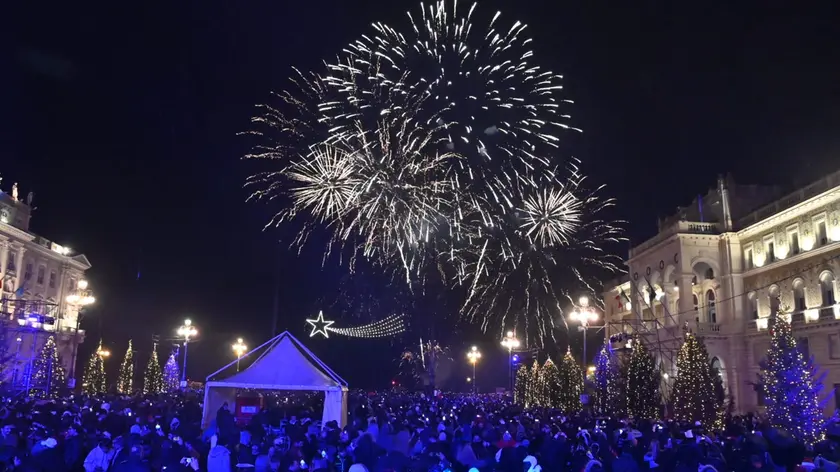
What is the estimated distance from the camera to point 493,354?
80188mm

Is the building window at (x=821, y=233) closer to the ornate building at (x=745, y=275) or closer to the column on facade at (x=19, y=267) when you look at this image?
the ornate building at (x=745, y=275)

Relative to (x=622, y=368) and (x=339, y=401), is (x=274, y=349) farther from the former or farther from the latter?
(x=622, y=368)

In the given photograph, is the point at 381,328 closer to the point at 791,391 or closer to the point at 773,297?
the point at 773,297

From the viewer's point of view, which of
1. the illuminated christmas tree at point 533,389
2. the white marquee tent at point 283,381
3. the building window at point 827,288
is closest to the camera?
the white marquee tent at point 283,381

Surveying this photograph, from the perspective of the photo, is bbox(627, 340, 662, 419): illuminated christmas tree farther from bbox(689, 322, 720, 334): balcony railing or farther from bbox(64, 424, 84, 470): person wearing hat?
bbox(64, 424, 84, 470): person wearing hat

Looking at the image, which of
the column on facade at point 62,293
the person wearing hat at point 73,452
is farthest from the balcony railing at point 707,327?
the column on facade at point 62,293

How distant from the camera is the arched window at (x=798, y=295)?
38812 mm

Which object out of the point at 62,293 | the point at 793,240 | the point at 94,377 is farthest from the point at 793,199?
the point at 62,293

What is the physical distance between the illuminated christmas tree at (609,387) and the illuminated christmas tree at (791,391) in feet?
36.4

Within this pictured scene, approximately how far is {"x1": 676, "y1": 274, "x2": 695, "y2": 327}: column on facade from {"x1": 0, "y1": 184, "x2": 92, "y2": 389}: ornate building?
41.6 metres

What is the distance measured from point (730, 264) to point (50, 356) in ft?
151

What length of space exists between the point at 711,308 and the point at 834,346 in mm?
12552

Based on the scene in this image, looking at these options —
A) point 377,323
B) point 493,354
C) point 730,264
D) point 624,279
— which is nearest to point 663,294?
point 730,264

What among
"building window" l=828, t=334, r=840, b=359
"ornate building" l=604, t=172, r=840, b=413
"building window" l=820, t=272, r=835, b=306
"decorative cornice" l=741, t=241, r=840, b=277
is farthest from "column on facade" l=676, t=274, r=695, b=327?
"building window" l=828, t=334, r=840, b=359
